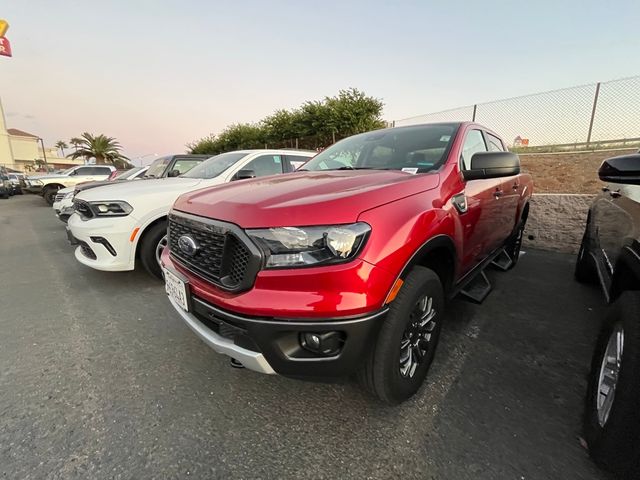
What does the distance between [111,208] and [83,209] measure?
18.5 inches

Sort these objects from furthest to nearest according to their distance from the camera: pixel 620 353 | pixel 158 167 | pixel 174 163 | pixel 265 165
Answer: pixel 158 167 → pixel 174 163 → pixel 265 165 → pixel 620 353

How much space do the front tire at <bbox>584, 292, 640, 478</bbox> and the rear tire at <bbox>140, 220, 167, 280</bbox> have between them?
12.9 feet

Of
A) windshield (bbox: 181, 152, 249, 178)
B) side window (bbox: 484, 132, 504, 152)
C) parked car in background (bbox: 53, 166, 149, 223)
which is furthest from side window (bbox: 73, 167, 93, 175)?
side window (bbox: 484, 132, 504, 152)

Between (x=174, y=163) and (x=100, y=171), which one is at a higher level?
(x=174, y=163)

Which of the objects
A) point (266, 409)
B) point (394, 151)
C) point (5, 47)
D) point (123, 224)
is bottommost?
point (266, 409)

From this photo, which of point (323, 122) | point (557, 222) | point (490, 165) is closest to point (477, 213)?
point (490, 165)

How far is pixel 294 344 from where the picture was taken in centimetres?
150

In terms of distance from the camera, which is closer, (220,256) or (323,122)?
(220,256)

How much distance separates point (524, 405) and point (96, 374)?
2788 mm

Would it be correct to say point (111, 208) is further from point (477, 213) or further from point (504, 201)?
point (504, 201)

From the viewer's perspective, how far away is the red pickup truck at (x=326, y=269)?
141cm

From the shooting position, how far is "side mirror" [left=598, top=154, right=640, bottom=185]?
1.52 meters

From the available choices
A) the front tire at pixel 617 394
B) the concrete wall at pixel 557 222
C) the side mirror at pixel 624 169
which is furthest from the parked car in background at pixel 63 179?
the front tire at pixel 617 394

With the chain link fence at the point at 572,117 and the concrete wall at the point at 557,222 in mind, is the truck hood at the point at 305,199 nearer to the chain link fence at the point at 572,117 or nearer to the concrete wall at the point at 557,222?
the concrete wall at the point at 557,222
